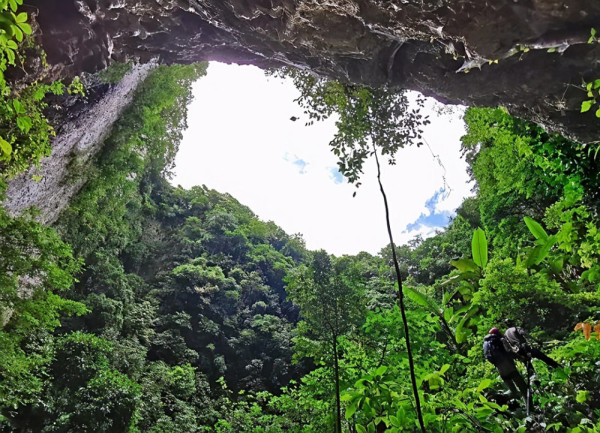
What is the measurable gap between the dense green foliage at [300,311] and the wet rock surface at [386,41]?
1018 mm

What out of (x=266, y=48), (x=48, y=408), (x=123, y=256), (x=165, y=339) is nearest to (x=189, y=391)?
(x=165, y=339)

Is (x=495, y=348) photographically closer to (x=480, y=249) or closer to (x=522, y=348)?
(x=522, y=348)

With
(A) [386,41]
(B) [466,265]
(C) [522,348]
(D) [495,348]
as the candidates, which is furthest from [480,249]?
(A) [386,41]

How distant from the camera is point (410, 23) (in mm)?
2840

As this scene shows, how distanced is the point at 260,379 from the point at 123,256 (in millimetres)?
10084

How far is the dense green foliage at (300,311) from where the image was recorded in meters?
1.81

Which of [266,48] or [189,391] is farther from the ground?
[266,48]

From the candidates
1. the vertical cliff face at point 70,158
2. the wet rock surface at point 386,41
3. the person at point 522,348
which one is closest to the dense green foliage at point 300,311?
the person at point 522,348

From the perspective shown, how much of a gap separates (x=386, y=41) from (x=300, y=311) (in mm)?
4833

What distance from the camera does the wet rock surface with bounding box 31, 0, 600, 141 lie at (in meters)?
2.21

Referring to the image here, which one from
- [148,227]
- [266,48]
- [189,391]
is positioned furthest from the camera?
[148,227]

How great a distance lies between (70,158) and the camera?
764cm

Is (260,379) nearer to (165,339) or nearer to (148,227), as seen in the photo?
(165,339)

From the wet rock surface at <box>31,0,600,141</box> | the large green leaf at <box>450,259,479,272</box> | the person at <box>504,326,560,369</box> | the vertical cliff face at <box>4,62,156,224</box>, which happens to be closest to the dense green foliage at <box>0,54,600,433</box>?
the large green leaf at <box>450,259,479,272</box>
